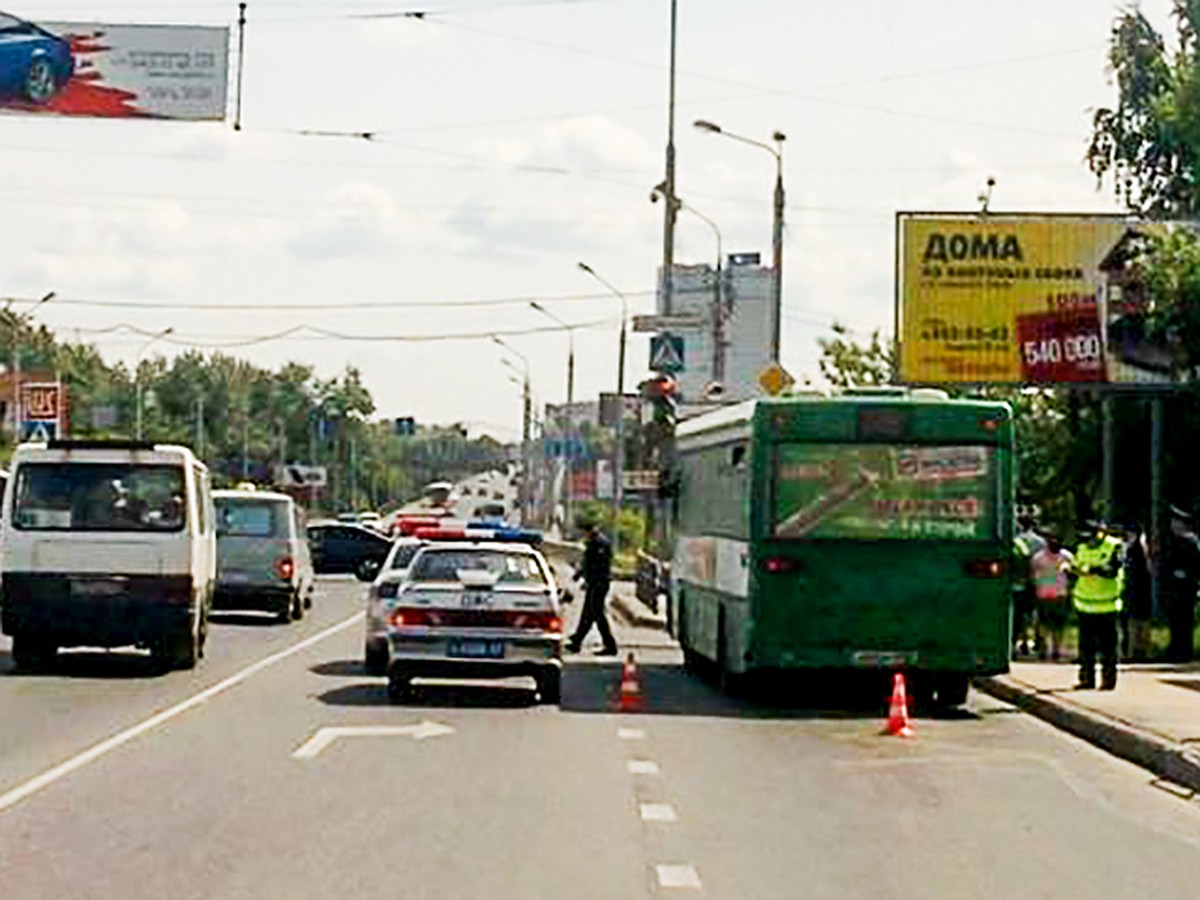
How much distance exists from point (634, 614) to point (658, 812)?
106 feet

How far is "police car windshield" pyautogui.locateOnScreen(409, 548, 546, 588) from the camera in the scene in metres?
24.7

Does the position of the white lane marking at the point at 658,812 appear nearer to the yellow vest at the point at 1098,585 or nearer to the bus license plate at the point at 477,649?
the bus license plate at the point at 477,649

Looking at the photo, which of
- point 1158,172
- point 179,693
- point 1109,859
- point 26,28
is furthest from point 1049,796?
point 26,28

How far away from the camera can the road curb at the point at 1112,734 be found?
765 inches

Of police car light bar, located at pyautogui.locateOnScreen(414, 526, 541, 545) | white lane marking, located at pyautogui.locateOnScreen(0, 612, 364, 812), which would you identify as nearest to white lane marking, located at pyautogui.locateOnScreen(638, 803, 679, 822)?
white lane marking, located at pyautogui.locateOnScreen(0, 612, 364, 812)

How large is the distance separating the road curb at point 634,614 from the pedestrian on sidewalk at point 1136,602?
481 inches

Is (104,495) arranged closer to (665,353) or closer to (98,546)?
(98,546)

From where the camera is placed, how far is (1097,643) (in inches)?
1070

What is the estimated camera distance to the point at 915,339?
129ft

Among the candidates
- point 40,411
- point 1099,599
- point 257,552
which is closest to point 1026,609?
point 1099,599

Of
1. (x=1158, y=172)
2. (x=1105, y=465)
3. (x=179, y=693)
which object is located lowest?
(x=179, y=693)

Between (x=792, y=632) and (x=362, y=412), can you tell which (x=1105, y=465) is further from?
(x=362, y=412)

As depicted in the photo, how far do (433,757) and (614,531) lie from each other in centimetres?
5349

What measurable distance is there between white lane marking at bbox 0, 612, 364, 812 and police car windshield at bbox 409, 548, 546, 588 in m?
2.34
